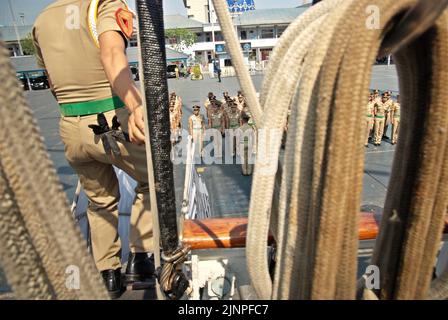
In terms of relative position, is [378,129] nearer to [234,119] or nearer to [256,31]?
[234,119]

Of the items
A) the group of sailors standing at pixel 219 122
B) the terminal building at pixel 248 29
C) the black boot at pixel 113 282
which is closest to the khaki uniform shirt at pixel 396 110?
the group of sailors standing at pixel 219 122

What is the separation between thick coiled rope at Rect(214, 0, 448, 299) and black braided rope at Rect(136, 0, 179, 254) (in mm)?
180

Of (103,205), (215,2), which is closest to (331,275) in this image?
(215,2)

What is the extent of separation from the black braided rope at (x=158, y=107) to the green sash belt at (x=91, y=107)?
1.80ft

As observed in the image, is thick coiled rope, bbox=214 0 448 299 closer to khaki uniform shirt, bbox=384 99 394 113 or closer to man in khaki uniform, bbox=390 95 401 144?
man in khaki uniform, bbox=390 95 401 144

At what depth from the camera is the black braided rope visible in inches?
26.4

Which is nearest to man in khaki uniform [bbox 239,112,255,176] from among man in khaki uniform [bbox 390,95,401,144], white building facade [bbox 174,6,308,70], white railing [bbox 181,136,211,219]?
white railing [bbox 181,136,211,219]

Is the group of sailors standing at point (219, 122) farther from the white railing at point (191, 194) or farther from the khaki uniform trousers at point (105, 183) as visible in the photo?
the khaki uniform trousers at point (105, 183)

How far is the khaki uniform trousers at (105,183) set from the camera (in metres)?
1.21

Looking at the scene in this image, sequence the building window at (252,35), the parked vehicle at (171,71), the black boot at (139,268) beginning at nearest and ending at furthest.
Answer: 1. the black boot at (139,268)
2. the parked vehicle at (171,71)
3. the building window at (252,35)

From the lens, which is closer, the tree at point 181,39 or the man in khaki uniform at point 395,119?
the man in khaki uniform at point 395,119

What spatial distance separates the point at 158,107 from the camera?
0.72 m

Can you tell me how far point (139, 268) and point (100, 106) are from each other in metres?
0.66
